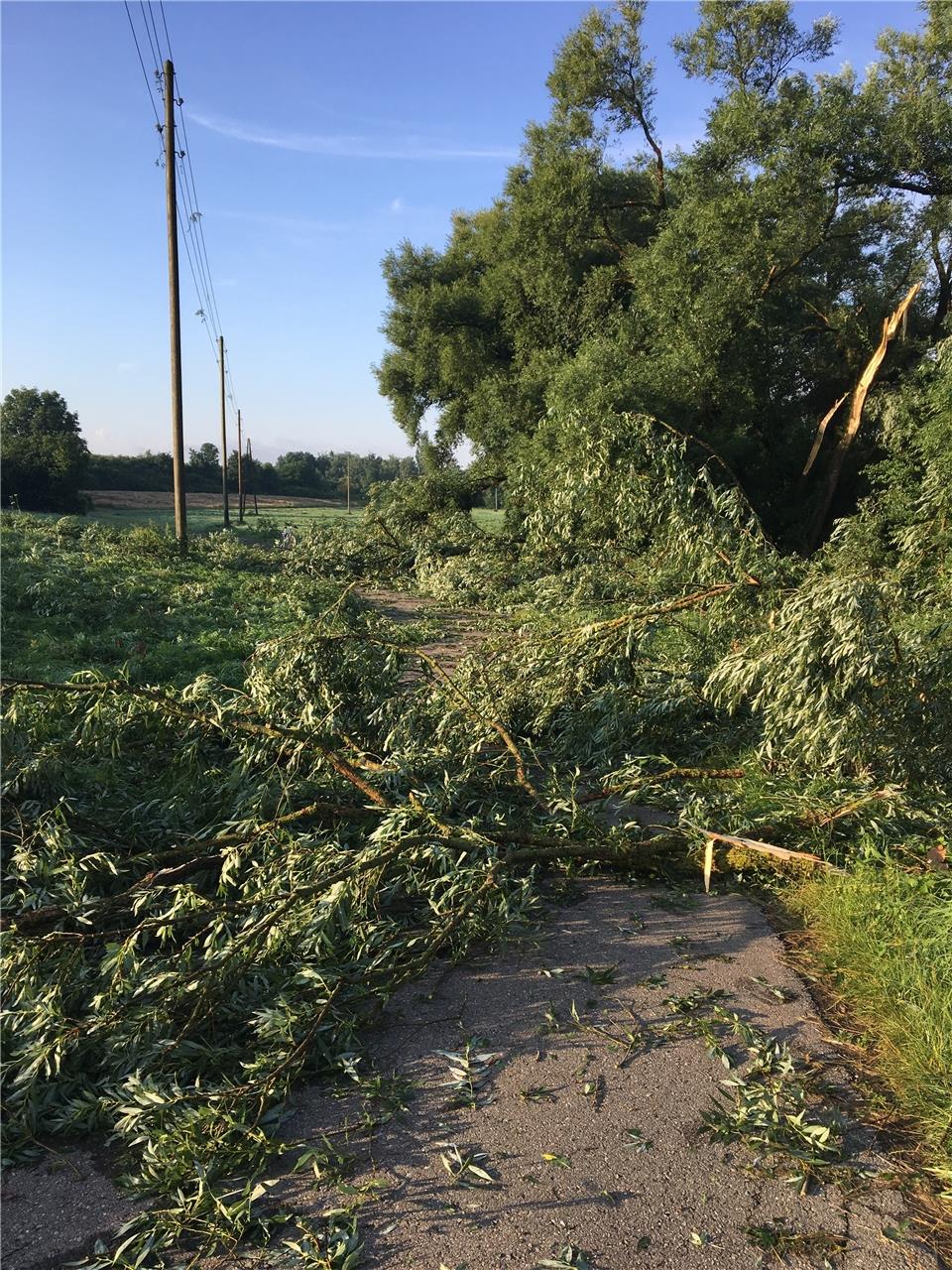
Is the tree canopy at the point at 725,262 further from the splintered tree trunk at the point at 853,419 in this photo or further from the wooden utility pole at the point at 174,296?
the wooden utility pole at the point at 174,296

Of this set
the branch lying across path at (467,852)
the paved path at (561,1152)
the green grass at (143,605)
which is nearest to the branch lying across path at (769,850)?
the branch lying across path at (467,852)

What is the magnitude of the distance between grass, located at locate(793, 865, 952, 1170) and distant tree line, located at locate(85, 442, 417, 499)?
41286 millimetres

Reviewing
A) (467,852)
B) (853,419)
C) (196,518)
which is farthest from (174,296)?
(196,518)

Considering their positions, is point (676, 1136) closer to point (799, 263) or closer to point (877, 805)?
point (877, 805)

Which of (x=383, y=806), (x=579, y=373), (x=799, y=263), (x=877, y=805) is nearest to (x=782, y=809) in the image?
(x=877, y=805)

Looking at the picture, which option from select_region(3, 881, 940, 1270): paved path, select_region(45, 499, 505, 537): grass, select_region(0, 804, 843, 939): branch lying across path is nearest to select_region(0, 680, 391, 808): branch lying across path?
select_region(0, 804, 843, 939): branch lying across path

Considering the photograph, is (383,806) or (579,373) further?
(579,373)

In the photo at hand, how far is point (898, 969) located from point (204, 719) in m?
3.72

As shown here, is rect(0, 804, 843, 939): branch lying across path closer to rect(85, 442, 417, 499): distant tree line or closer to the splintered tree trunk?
the splintered tree trunk

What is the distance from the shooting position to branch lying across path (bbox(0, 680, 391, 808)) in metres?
4.45

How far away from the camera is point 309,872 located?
3535 millimetres

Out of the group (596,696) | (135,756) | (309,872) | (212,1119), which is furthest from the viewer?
(596,696)

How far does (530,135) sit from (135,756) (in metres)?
21.9

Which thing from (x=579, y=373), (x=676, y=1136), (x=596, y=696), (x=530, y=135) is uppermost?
(x=530, y=135)
